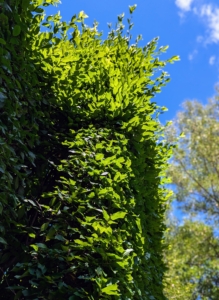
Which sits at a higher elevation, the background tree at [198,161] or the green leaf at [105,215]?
the background tree at [198,161]

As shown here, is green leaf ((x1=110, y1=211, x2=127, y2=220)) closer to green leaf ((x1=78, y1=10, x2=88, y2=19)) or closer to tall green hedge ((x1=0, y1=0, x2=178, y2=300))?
A: tall green hedge ((x1=0, y1=0, x2=178, y2=300))

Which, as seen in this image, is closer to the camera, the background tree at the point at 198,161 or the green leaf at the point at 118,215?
the green leaf at the point at 118,215

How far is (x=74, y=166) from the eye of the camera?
9.80 feet

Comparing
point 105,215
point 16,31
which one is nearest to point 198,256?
point 105,215

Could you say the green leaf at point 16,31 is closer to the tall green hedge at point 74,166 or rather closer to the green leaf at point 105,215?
the tall green hedge at point 74,166

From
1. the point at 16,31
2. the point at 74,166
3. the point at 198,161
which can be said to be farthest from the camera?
the point at 198,161

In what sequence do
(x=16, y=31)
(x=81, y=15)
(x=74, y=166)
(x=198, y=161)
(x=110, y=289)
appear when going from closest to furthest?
(x=110, y=289) → (x=16, y=31) → (x=74, y=166) → (x=81, y=15) → (x=198, y=161)

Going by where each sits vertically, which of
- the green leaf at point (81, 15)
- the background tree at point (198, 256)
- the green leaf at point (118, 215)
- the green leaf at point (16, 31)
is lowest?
the green leaf at point (118, 215)

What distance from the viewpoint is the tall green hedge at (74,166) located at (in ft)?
8.20

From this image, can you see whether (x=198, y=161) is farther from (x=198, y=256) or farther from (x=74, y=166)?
(x=74, y=166)

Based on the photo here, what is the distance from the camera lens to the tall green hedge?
2.50m

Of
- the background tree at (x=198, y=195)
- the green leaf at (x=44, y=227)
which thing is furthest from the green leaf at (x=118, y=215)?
the background tree at (x=198, y=195)

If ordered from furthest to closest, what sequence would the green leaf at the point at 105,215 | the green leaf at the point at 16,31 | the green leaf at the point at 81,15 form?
1. the green leaf at the point at 81,15
2. the green leaf at the point at 105,215
3. the green leaf at the point at 16,31

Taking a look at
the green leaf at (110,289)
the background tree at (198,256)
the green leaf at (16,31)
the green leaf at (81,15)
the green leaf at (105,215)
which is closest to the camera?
the green leaf at (110,289)
